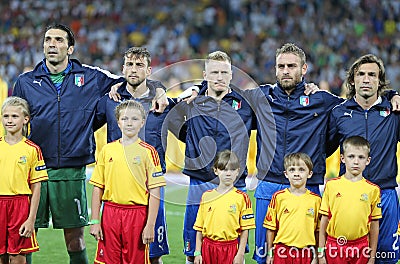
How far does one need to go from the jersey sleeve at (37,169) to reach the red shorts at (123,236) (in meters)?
0.64

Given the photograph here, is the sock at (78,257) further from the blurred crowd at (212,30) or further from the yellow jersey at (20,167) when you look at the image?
the blurred crowd at (212,30)

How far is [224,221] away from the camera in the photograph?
5715 mm

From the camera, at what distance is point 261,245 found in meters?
5.95

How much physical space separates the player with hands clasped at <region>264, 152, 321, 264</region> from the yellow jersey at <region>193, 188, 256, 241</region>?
187 mm

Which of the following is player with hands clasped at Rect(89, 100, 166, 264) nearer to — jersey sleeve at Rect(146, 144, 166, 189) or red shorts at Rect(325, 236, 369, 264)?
jersey sleeve at Rect(146, 144, 166, 189)

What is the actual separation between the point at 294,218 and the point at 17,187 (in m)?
2.09

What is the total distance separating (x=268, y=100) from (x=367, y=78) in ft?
2.59

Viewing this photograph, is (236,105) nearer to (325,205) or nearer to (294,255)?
(325,205)

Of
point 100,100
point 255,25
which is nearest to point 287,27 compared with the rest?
point 255,25

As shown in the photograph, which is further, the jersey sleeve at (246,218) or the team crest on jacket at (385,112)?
the team crest on jacket at (385,112)

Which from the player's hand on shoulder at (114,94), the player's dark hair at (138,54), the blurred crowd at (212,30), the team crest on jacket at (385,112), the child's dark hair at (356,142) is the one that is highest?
the blurred crowd at (212,30)

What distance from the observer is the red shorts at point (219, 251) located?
225 inches

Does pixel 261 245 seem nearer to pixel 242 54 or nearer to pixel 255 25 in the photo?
pixel 242 54

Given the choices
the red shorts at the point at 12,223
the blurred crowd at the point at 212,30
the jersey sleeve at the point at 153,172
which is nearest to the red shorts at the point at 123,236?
the jersey sleeve at the point at 153,172
